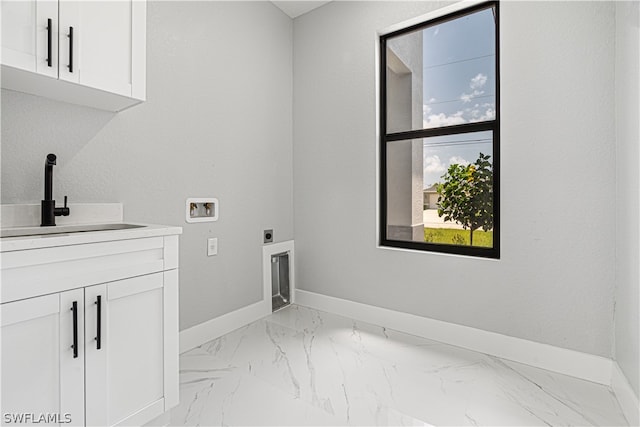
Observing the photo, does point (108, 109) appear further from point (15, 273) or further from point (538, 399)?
point (538, 399)

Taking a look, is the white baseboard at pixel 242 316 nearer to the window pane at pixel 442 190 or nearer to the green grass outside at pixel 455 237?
the window pane at pixel 442 190

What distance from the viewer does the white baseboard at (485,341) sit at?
5.93 ft

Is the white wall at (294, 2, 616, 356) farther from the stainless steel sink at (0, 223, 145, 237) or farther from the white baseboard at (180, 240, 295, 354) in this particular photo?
the stainless steel sink at (0, 223, 145, 237)

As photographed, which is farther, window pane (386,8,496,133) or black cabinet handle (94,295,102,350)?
window pane (386,8,496,133)

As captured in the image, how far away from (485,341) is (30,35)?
2.68 meters

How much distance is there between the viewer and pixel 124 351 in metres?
1.29

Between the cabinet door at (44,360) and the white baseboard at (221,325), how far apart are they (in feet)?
3.14

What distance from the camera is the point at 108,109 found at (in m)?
1.76

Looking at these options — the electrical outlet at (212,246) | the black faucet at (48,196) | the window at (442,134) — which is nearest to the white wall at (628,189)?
the window at (442,134)

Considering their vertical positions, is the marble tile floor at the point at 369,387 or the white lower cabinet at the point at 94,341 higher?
the white lower cabinet at the point at 94,341

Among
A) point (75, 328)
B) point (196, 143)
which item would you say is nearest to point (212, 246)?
point (196, 143)

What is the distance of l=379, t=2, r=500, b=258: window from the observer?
218 cm

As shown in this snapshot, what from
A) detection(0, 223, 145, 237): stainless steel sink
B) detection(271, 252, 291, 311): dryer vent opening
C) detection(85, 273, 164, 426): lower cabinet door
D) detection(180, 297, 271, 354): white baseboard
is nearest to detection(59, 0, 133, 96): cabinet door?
detection(0, 223, 145, 237): stainless steel sink

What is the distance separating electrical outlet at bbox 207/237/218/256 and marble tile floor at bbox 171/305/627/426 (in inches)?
23.2
